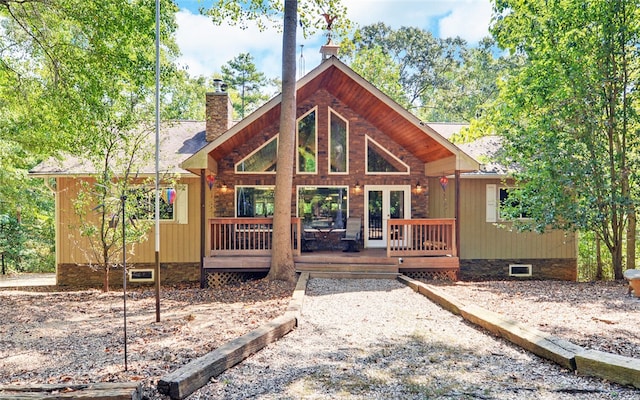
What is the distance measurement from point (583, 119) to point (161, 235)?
10.7 m

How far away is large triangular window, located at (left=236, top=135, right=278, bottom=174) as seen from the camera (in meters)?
11.2

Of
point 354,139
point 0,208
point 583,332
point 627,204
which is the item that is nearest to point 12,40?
point 0,208

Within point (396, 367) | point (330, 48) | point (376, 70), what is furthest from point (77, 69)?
point (376, 70)

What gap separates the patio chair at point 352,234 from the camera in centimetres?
1071

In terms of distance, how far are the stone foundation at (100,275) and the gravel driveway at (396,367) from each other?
6.97m

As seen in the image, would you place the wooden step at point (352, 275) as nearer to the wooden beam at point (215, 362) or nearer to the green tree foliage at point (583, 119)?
the green tree foliage at point (583, 119)

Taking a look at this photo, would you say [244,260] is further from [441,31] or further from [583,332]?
[441,31]

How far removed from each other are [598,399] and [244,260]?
7400 mm

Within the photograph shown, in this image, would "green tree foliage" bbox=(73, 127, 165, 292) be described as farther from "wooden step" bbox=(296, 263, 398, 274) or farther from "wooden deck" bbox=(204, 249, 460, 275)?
"wooden step" bbox=(296, 263, 398, 274)

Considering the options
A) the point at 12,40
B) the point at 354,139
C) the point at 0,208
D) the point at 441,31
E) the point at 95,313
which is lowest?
the point at 95,313

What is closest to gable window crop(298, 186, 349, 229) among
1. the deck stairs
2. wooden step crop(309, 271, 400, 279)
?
the deck stairs

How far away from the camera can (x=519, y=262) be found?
466 inches

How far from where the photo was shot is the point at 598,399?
9.96 ft

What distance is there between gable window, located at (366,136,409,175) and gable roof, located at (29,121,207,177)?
4.86m
